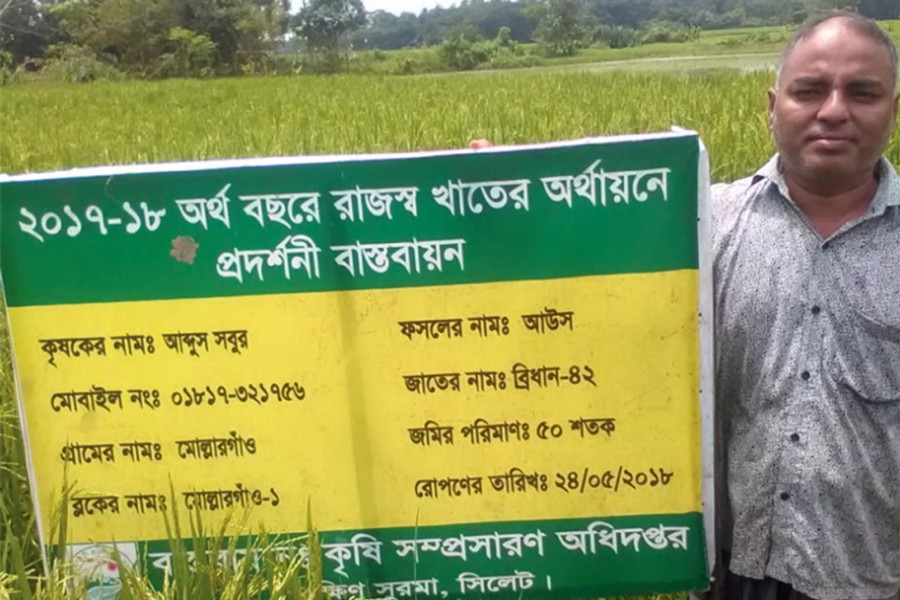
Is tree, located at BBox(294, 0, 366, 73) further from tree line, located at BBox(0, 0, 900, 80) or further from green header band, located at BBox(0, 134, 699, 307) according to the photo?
green header band, located at BBox(0, 134, 699, 307)

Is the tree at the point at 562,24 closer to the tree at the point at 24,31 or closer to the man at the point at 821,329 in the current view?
the tree at the point at 24,31

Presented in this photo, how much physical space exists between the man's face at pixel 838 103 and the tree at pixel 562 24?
52848 mm

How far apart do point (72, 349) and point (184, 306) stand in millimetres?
224

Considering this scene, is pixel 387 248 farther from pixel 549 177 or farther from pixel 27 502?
pixel 27 502

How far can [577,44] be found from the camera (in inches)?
2110

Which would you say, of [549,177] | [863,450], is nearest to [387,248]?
[549,177]

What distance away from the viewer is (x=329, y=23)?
185 feet

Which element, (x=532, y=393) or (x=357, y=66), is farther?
(x=357, y=66)

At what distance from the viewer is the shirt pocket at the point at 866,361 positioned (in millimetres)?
1646

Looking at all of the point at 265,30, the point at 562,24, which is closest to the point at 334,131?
the point at 265,30

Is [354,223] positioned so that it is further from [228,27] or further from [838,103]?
[228,27]

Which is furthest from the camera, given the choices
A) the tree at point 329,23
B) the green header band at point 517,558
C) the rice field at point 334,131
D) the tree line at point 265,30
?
the tree at point 329,23

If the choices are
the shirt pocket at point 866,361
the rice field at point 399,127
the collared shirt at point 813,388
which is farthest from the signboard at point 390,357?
the rice field at point 399,127

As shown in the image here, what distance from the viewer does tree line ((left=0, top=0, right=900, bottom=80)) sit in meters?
39.4
